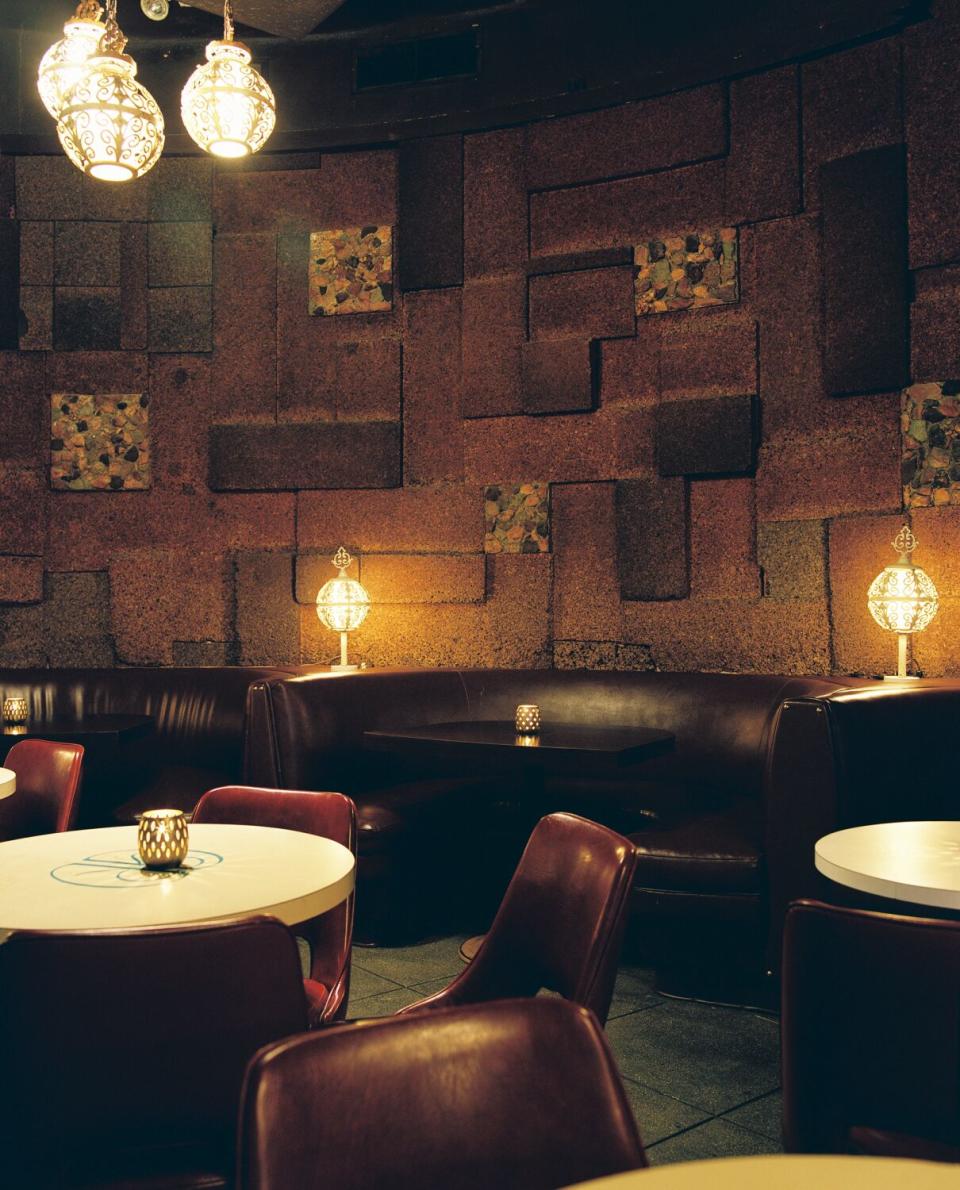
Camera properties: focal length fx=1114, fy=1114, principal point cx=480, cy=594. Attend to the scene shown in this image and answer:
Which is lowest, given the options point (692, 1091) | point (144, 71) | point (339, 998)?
point (692, 1091)

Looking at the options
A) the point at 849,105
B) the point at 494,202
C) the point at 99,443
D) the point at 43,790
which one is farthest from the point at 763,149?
the point at 43,790

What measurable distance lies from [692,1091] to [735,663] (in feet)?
6.38

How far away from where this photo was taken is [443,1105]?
2.92 feet

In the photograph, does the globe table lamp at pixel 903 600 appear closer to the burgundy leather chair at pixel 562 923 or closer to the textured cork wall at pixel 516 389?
the textured cork wall at pixel 516 389

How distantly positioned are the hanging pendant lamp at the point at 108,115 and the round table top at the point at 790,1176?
2.55 m

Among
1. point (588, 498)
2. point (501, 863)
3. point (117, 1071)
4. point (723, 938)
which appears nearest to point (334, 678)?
point (501, 863)

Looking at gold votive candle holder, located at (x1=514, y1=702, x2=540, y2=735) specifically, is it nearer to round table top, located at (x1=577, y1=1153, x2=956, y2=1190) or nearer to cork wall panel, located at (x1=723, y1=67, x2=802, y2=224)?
cork wall panel, located at (x1=723, y1=67, x2=802, y2=224)

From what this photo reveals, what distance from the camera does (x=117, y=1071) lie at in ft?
3.97

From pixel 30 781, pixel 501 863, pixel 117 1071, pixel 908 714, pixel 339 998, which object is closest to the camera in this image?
pixel 117 1071

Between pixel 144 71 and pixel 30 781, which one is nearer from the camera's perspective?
pixel 30 781

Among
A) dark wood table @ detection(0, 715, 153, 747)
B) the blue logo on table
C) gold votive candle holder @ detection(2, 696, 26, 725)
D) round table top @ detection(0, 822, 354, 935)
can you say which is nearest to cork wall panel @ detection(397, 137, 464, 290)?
Answer: dark wood table @ detection(0, 715, 153, 747)

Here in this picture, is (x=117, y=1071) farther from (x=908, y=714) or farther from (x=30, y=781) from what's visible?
(x=908, y=714)

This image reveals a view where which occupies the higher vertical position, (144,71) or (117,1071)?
(144,71)

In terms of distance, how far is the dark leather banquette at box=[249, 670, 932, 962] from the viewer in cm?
296
